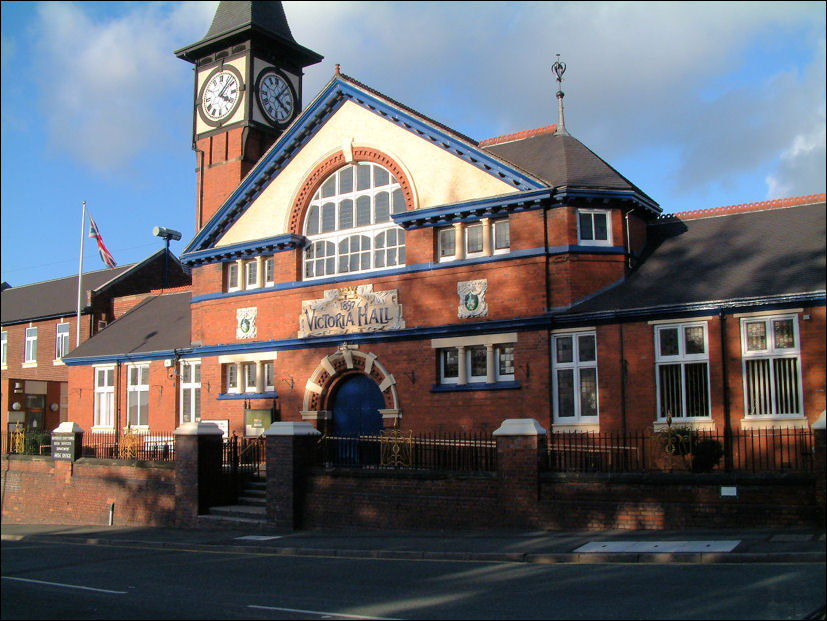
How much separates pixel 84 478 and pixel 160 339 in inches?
333

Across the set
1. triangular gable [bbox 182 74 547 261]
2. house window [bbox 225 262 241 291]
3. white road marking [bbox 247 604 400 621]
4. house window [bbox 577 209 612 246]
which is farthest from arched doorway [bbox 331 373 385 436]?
white road marking [bbox 247 604 400 621]

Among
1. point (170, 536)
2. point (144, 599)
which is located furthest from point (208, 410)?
point (144, 599)

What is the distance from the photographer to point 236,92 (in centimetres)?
3316

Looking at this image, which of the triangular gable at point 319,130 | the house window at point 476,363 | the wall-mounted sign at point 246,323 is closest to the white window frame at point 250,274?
the wall-mounted sign at point 246,323

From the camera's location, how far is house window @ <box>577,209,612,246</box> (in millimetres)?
22594

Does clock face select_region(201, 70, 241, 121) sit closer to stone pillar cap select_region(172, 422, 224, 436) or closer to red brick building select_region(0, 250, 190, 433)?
red brick building select_region(0, 250, 190, 433)

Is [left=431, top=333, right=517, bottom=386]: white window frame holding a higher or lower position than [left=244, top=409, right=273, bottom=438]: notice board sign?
higher

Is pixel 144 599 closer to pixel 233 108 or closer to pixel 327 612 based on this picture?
pixel 327 612

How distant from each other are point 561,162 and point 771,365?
7973 millimetres

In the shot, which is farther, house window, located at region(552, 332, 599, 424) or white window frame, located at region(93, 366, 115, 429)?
white window frame, located at region(93, 366, 115, 429)

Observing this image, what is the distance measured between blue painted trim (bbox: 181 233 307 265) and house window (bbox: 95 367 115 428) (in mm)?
7129

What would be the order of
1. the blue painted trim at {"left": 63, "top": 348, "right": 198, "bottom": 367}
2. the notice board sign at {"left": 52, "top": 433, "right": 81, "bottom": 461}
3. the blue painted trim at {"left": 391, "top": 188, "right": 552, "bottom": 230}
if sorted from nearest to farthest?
the blue painted trim at {"left": 391, "top": 188, "right": 552, "bottom": 230} < the notice board sign at {"left": 52, "top": 433, "right": 81, "bottom": 461} < the blue painted trim at {"left": 63, "top": 348, "right": 198, "bottom": 367}

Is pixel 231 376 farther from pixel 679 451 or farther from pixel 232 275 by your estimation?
pixel 679 451

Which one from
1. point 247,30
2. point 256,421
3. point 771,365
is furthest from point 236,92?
point 771,365
